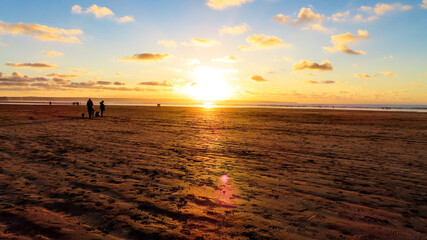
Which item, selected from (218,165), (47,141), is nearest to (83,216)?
(218,165)

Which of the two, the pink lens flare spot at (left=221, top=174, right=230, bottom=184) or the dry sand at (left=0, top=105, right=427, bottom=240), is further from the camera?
the pink lens flare spot at (left=221, top=174, right=230, bottom=184)

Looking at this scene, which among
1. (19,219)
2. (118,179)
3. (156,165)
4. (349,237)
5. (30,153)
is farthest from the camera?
(30,153)

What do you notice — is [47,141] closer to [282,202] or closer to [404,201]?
[282,202]

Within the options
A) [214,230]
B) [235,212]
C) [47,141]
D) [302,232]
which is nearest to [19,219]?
[214,230]

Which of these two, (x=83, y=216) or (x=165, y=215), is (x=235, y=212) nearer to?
(x=165, y=215)

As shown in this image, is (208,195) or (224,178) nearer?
(208,195)

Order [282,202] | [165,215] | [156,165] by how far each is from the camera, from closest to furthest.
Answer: [165,215] → [282,202] → [156,165]

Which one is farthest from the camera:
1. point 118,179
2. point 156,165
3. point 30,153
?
point 30,153

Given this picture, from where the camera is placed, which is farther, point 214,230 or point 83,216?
point 83,216

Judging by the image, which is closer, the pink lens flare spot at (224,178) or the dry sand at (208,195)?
the dry sand at (208,195)

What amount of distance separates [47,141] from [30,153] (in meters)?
2.92

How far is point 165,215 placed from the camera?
436 centimetres

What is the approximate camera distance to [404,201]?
5.14 m

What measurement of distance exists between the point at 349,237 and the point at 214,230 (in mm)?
2182
